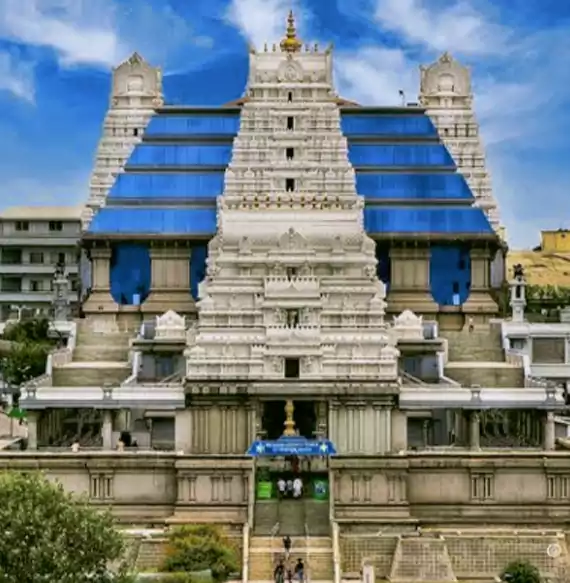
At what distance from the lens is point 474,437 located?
177 feet

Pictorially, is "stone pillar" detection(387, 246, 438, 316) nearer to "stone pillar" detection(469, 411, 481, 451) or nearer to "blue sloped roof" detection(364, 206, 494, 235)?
"blue sloped roof" detection(364, 206, 494, 235)

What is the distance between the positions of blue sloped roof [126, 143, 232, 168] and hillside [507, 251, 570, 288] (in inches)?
2465

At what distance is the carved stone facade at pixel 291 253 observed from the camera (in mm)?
52531

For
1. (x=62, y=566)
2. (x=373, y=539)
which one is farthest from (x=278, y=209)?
(x=62, y=566)

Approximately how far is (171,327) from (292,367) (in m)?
11.3

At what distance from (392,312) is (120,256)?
15598 mm

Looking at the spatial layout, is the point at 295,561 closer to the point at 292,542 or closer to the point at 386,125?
the point at 292,542

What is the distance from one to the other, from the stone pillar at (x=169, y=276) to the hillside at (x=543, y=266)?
216 feet

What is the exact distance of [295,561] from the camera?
137 ft

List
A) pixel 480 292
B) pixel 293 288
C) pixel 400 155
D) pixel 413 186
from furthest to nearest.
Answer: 1. pixel 400 155
2. pixel 413 186
3. pixel 480 292
4. pixel 293 288

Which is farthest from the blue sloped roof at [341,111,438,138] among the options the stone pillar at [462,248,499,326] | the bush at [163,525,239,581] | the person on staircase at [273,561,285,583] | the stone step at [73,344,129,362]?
the person on staircase at [273,561,285,583]

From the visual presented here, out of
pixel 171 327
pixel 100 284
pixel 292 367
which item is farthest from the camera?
pixel 100 284

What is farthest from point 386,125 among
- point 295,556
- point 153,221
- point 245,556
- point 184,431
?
point 245,556

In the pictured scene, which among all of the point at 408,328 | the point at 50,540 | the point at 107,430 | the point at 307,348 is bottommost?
the point at 50,540
